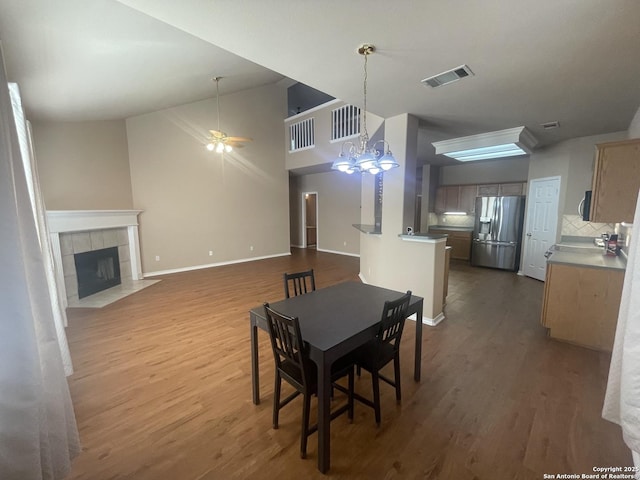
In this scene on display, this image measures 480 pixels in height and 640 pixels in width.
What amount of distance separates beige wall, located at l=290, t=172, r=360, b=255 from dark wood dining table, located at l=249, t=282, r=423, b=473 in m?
5.55

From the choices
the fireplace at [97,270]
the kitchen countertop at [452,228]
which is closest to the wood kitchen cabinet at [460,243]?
the kitchen countertop at [452,228]

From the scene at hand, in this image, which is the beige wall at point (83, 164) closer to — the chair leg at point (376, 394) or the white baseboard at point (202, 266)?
the white baseboard at point (202, 266)

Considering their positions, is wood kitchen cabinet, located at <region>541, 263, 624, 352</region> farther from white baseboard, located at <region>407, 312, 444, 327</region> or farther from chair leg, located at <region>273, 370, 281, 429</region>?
chair leg, located at <region>273, 370, 281, 429</region>

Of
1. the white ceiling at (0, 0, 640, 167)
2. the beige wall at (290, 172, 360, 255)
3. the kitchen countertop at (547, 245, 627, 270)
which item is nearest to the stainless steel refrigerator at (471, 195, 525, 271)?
the white ceiling at (0, 0, 640, 167)

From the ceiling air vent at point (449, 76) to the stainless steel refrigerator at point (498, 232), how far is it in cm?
454

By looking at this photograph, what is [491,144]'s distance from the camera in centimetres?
406

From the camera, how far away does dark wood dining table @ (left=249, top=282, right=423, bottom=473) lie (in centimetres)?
148

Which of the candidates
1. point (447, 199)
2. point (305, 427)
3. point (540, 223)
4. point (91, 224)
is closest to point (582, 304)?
point (540, 223)

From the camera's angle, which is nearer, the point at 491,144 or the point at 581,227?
the point at 491,144

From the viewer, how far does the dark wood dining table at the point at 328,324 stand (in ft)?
4.84

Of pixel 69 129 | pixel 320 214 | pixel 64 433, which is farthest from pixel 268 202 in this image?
pixel 64 433

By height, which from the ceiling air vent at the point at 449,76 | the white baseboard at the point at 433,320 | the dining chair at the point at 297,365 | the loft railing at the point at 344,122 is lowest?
the white baseboard at the point at 433,320

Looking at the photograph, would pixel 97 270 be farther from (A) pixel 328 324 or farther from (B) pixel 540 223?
(B) pixel 540 223

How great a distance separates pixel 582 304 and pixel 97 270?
711 cm
